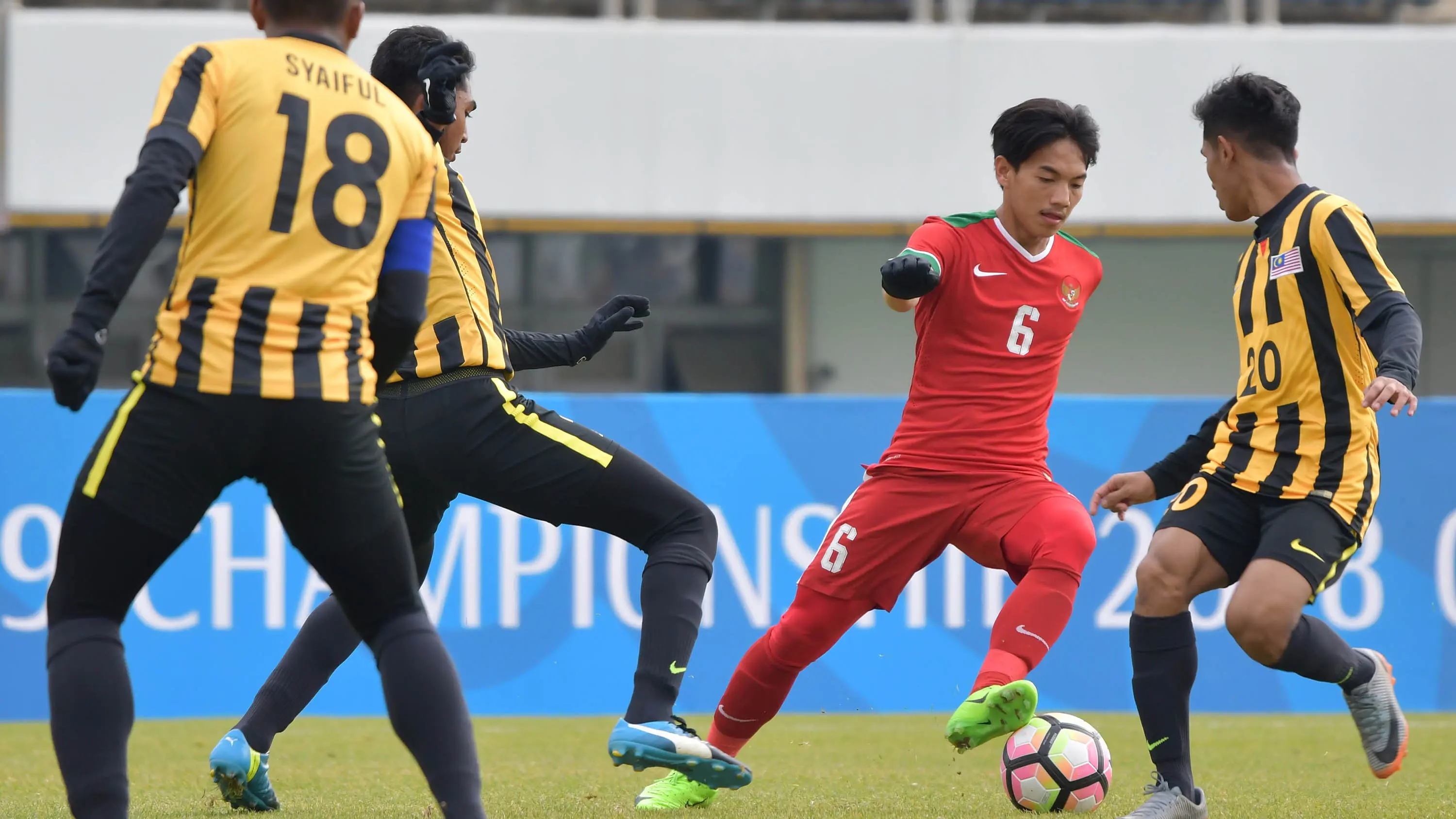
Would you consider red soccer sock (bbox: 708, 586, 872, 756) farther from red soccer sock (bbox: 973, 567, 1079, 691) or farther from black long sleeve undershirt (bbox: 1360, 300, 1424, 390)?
black long sleeve undershirt (bbox: 1360, 300, 1424, 390)

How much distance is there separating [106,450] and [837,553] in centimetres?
223

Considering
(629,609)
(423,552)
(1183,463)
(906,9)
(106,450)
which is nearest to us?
(106,450)

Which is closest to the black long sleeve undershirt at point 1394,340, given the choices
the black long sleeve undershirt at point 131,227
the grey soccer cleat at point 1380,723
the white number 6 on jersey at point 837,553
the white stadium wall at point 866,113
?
the grey soccer cleat at point 1380,723

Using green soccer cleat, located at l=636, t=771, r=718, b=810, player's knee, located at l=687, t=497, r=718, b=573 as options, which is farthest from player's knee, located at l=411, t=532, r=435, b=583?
green soccer cleat, located at l=636, t=771, r=718, b=810

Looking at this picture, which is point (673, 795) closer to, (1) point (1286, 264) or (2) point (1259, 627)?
(2) point (1259, 627)

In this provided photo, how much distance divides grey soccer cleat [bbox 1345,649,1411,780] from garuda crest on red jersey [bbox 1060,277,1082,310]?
1.26 meters

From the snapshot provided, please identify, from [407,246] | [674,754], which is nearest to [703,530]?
[674,754]

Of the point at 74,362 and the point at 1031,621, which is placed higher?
the point at 74,362

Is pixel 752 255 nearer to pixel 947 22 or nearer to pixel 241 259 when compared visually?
pixel 947 22

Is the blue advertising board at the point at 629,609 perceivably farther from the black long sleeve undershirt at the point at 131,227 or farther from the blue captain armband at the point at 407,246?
the black long sleeve undershirt at the point at 131,227

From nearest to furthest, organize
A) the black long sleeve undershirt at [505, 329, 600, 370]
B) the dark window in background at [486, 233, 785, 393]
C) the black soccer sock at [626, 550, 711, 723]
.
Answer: the black soccer sock at [626, 550, 711, 723] < the black long sleeve undershirt at [505, 329, 600, 370] < the dark window in background at [486, 233, 785, 393]

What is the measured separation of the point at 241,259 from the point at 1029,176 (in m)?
2.41

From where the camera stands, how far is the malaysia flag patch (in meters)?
4.18

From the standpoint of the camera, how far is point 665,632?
159 inches
